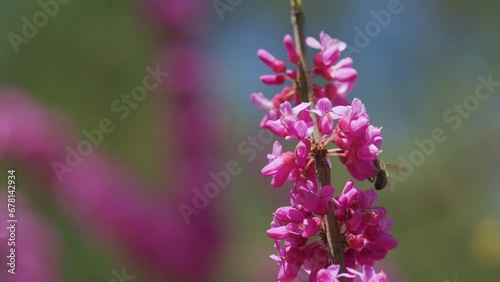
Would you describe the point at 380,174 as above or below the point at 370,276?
above

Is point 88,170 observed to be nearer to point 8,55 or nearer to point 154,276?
point 154,276
